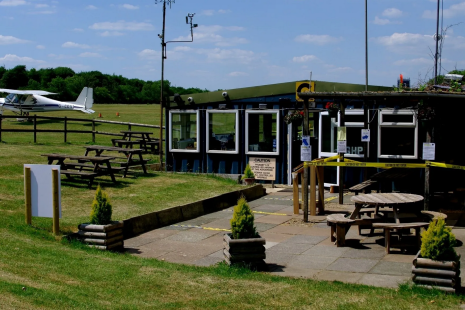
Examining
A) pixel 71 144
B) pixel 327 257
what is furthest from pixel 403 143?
pixel 71 144

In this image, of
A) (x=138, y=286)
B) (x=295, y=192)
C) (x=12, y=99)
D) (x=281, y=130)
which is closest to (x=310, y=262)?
(x=138, y=286)

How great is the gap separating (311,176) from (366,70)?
4.42 m

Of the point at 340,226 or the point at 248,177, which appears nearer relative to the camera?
the point at 340,226

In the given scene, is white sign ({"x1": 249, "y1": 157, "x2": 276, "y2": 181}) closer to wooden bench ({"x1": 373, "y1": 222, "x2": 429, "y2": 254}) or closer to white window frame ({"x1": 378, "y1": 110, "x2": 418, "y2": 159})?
white window frame ({"x1": 378, "y1": 110, "x2": 418, "y2": 159})

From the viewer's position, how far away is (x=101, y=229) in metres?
9.08

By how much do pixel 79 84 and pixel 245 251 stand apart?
7132 centimetres

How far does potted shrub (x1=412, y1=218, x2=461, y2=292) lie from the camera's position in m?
6.85

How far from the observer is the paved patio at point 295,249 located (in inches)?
316

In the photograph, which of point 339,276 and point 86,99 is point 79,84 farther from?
point 339,276

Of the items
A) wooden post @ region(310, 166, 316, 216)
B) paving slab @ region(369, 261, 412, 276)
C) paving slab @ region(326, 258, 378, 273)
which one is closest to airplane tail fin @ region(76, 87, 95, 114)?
wooden post @ region(310, 166, 316, 216)

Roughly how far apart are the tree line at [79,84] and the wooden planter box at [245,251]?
59.4 m

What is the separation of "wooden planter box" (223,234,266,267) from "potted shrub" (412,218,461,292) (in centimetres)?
219

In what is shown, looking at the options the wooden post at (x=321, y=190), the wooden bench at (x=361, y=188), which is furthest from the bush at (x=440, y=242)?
the wooden post at (x=321, y=190)

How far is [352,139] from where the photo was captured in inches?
623
